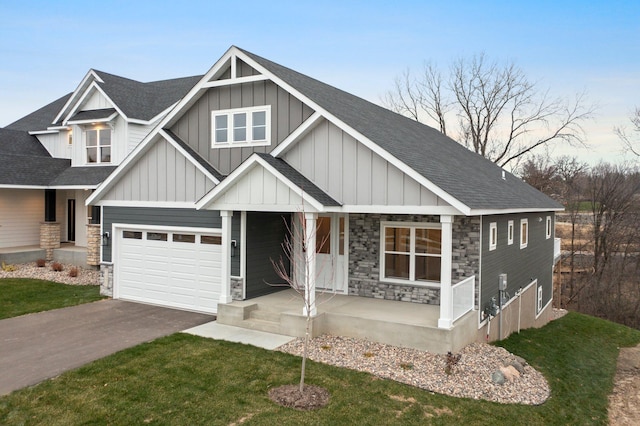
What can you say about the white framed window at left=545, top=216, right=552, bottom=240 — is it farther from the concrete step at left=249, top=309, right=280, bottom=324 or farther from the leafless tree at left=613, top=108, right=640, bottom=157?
the leafless tree at left=613, top=108, right=640, bottom=157

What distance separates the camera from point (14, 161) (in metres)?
19.6

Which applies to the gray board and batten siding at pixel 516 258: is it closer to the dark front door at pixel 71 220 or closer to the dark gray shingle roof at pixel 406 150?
the dark gray shingle roof at pixel 406 150

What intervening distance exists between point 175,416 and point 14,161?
17655mm

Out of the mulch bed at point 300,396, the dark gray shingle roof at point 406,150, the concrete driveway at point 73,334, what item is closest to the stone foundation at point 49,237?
the concrete driveway at point 73,334

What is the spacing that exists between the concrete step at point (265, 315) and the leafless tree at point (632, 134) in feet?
94.7

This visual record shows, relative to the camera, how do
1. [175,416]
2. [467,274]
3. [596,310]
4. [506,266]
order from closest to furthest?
[175,416] < [467,274] < [506,266] < [596,310]

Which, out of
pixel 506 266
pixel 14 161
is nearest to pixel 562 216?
pixel 506 266

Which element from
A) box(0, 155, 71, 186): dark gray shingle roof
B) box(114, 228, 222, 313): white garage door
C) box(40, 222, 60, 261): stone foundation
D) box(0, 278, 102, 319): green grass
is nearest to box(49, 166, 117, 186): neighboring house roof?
box(0, 155, 71, 186): dark gray shingle roof

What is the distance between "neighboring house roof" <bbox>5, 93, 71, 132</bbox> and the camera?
24133 mm

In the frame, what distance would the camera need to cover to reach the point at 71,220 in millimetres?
22109

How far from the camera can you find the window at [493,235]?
11133 millimetres

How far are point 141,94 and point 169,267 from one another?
1175 cm

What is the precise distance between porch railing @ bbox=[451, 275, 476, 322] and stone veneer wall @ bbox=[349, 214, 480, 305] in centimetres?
45

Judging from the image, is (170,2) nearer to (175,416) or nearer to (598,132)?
(175,416)
